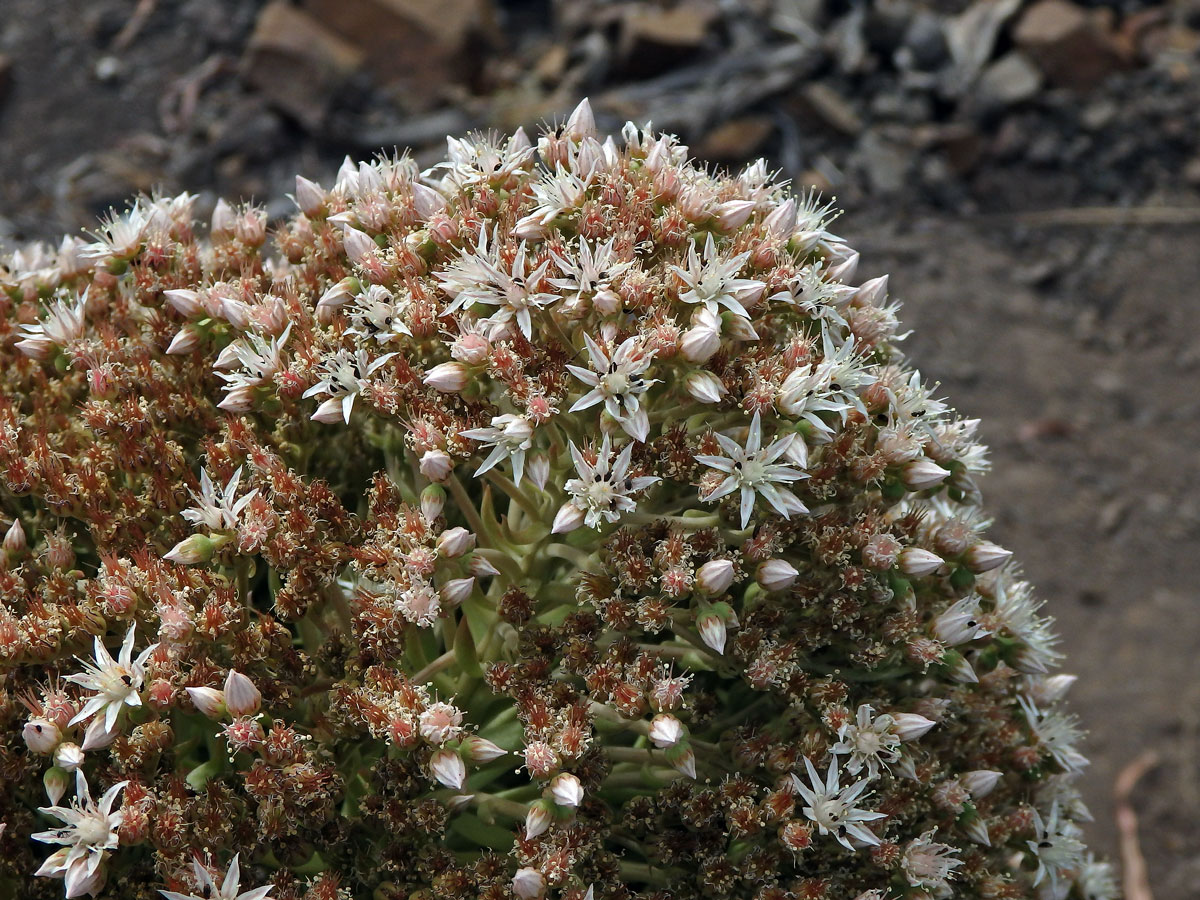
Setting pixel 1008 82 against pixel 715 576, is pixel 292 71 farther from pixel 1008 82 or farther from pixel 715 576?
pixel 715 576

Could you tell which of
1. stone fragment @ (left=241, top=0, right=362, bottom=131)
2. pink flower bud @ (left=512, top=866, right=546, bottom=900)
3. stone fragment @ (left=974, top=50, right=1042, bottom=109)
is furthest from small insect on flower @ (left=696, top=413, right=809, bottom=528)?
stone fragment @ (left=974, top=50, right=1042, bottom=109)

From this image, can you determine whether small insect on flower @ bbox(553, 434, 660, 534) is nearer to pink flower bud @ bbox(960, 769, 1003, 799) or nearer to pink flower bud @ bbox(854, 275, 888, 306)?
pink flower bud @ bbox(854, 275, 888, 306)

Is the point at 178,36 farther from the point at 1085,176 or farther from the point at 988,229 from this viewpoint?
the point at 1085,176

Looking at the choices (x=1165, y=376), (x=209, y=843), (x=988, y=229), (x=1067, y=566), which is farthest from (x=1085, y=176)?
(x=209, y=843)

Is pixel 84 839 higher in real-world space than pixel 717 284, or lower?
lower

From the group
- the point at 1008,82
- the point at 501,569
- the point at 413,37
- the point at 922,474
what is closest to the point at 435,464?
the point at 501,569
